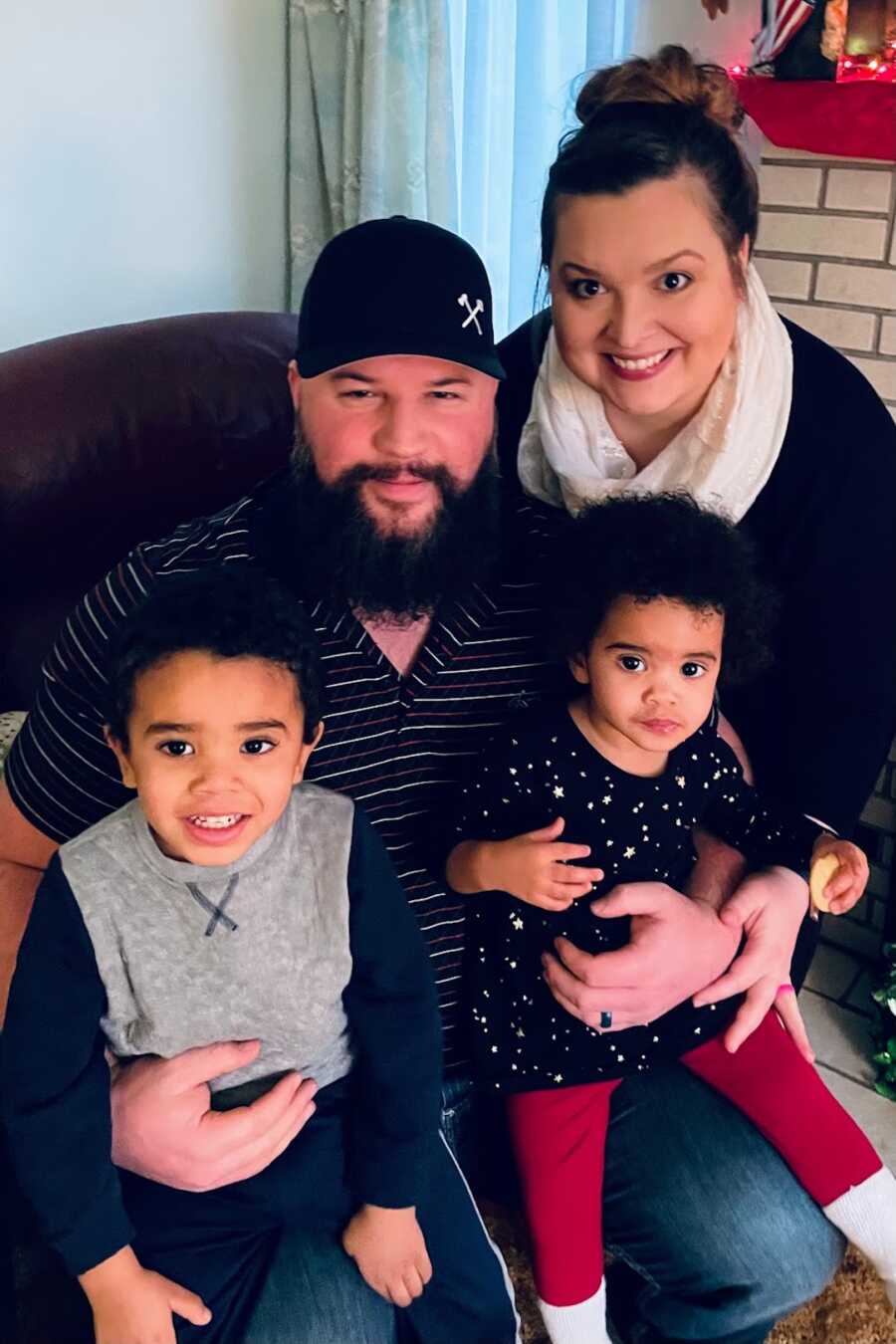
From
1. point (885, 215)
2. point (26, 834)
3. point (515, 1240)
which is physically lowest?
point (515, 1240)

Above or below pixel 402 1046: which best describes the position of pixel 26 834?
above

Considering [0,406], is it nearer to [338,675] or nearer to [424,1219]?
[338,675]

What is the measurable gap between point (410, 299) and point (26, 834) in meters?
0.69

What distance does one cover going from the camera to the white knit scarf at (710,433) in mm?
1507

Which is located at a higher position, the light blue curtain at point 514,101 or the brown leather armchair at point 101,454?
the light blue curtain at point 514,101

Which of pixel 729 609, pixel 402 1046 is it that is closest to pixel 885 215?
pixel 729 609

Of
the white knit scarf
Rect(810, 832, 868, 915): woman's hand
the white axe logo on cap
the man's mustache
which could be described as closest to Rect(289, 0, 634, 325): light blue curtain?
the white knit scarf

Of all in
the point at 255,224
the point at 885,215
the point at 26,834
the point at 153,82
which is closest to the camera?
the point at 26,834

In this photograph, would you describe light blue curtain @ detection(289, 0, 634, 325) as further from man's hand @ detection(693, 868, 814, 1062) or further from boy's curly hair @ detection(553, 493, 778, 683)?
man's hand @ detection(693, 868, 814, 1062)

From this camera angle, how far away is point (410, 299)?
1346mm

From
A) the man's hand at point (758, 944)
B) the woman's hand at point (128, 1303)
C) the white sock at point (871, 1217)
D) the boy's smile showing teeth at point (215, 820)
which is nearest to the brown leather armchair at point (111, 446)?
the boy's smile showing teeth at point (215, 820)

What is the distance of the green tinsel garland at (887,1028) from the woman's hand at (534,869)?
1122mm

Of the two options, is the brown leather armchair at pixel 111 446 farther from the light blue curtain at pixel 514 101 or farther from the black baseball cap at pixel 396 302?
the light blue curtain at pixel 514 101

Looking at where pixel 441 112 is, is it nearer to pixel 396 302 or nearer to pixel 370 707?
pixel 396 302
